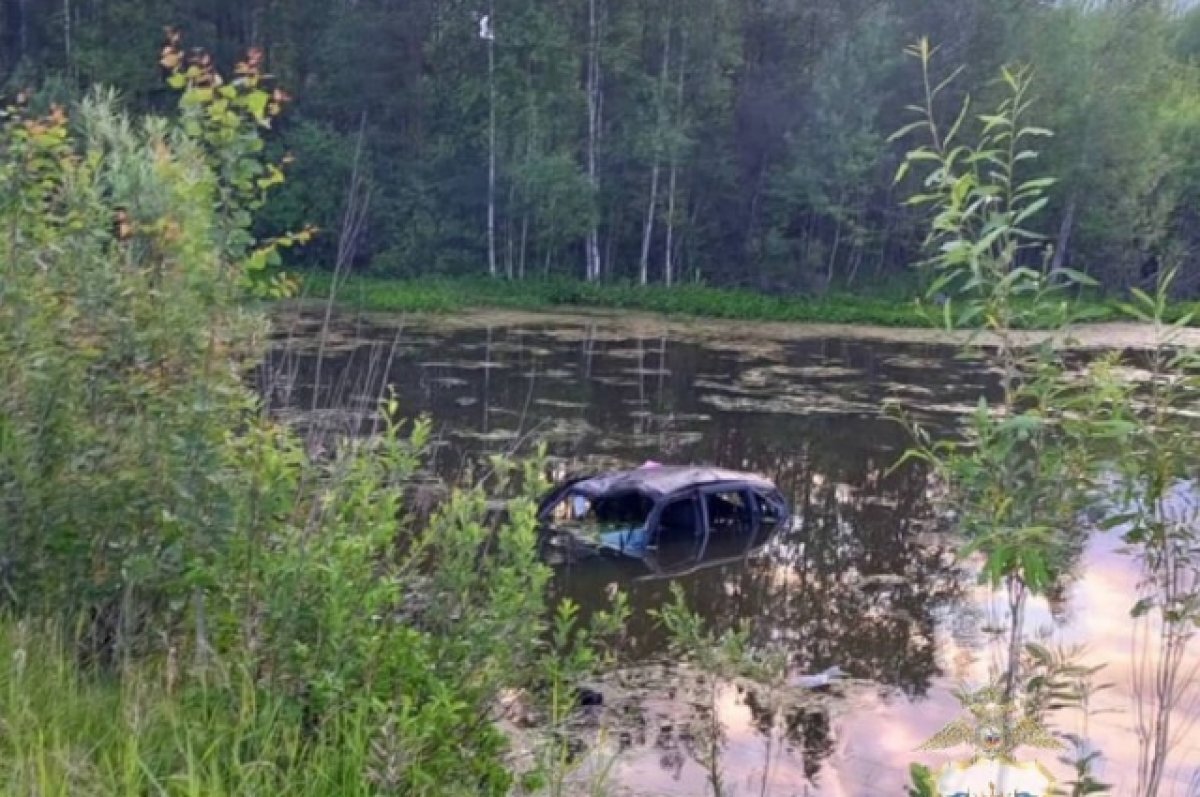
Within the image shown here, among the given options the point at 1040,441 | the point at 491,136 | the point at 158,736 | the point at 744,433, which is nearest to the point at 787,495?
the point at 744,433

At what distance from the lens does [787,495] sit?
11.3 metres

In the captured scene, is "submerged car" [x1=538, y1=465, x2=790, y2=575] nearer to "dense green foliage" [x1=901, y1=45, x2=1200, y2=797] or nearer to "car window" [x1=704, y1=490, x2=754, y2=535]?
"car window" [x1=704, y1=490, x2=754, y2=535]

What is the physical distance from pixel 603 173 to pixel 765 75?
4842 millimetres

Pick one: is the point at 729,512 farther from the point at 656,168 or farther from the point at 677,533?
the point at 656,168

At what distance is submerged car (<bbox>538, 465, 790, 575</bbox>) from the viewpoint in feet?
30.8

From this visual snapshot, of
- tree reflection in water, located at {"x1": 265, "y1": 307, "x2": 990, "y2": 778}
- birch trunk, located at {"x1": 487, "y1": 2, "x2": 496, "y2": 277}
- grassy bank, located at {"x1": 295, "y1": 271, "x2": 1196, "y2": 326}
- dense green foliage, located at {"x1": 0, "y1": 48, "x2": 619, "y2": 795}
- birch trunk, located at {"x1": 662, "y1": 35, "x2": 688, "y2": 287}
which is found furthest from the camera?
birch trunk, located at {"x1": 662, "y1": 35, "x2": 688, "y2": 287}

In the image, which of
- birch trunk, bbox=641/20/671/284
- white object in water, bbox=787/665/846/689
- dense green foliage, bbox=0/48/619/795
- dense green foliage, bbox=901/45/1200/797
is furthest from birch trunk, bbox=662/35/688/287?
dense green foliage, bbox=901/45/1200/797

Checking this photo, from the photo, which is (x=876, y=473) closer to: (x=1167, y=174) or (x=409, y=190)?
(x=409, y=190)

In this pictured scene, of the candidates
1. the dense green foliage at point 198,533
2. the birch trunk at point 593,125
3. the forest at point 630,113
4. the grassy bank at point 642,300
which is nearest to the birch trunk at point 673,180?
the forest at point 630,113

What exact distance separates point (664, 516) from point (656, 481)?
1.73ft

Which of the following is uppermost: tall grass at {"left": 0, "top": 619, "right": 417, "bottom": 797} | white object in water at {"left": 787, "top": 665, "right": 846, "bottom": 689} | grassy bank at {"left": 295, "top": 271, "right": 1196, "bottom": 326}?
tall grass at {"left": 0, "top": 619, "right": 417, "bottom": 797}

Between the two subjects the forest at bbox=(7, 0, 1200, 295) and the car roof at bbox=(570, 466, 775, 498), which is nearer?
the car roof at bbox=(570, 466, 775, 498)

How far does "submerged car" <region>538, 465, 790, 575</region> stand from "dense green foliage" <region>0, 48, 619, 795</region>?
582cm

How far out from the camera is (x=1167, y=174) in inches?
1264
